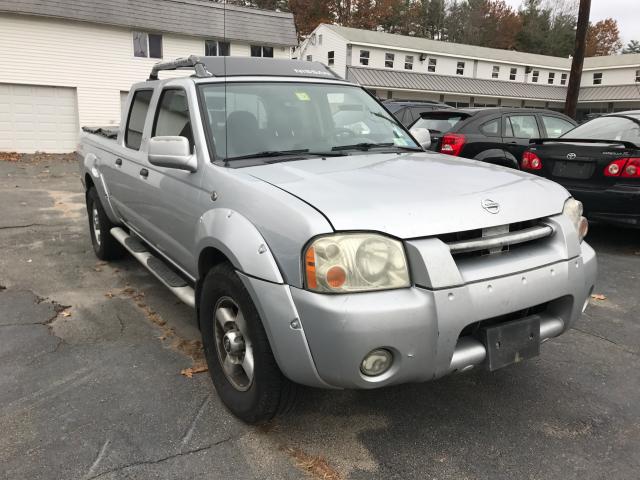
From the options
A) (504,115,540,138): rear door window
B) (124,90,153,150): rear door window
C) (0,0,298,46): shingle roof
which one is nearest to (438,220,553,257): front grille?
(124,90,153,150): rear door window

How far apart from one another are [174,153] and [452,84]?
3615cm

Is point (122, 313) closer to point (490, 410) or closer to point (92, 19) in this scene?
point (490, 410)

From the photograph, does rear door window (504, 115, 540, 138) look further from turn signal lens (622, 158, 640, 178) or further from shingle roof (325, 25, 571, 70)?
shingle roof (325, 25, 571, 70)

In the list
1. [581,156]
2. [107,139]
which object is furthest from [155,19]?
[581,156]

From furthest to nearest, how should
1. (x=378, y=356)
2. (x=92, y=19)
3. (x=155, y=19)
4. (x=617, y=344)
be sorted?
(x=155, y=19) → (x=92, y=19) → (x=617, y=344) → (x=378, y=356)

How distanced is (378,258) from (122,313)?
9.74 ft

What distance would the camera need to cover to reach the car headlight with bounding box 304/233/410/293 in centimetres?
219

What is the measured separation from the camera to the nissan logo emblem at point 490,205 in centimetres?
249

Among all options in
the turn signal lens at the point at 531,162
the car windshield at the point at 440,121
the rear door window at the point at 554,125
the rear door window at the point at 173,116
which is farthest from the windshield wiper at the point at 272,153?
the rear door window at the point at 554,125

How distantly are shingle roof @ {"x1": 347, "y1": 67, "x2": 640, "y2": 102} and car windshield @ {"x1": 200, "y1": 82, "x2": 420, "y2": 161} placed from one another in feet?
85.0

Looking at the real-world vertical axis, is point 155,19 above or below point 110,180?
above

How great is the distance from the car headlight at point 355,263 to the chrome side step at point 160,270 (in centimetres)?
129

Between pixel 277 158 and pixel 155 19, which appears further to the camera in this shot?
pixel 155 19

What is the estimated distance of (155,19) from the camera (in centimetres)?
2175
